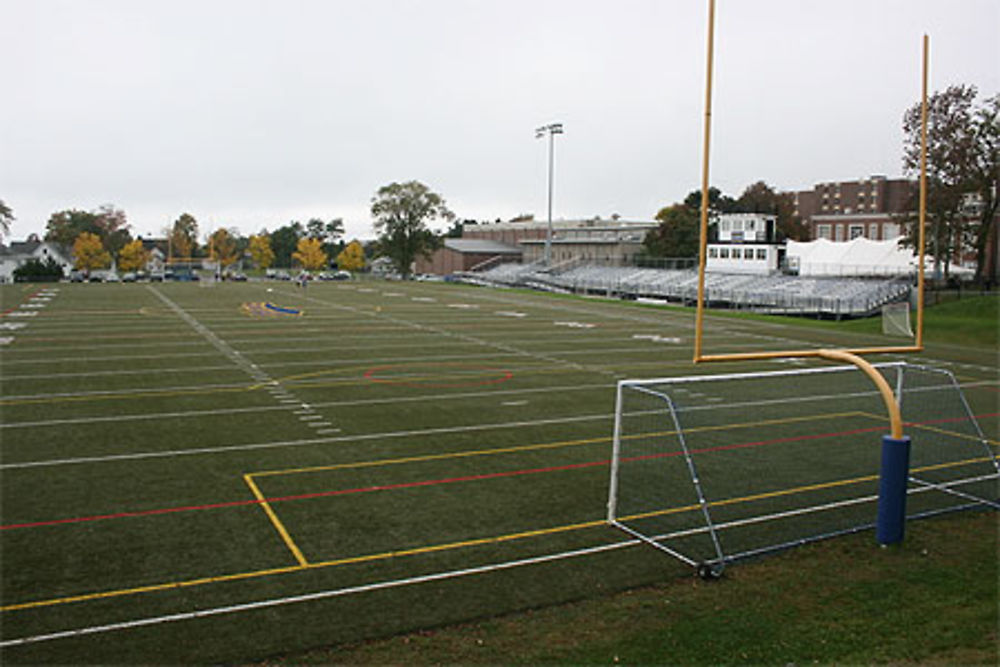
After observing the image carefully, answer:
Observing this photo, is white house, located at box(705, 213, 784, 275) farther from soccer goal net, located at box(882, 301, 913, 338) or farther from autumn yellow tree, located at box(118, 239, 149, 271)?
autumn yellow tree, located at box(118, 239, 149, 271)

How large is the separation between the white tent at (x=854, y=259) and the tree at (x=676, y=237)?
9803 millimetres

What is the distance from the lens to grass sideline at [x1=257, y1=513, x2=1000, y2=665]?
6.18 m

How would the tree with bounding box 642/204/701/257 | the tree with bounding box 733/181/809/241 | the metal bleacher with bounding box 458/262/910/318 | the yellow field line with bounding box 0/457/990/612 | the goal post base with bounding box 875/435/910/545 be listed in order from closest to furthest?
the yellow field line with bounding box 0/457/990/612, the goal post base with bounding box 875/435/910/545, the metal bleacher with bounding box 458/262/910/318, the tree with bounding box 642/204/701/257, the tree with bounding box 733/181/809/241

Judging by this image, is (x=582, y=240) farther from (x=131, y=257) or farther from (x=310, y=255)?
(x=131, y=257)

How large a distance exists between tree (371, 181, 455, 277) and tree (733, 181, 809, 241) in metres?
32.7

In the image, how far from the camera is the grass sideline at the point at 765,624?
20.3ft

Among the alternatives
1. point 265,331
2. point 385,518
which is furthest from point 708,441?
point 265,331

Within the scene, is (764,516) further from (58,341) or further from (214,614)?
(58,341)

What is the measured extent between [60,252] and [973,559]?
Answer: 12914 centimetres

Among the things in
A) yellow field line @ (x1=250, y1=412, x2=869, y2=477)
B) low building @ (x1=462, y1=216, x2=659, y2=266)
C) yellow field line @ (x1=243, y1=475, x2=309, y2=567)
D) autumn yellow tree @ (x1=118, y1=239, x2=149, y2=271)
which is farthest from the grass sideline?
autumn yellow tree @ (x1=118, y1=239, x2=149, y2=271)

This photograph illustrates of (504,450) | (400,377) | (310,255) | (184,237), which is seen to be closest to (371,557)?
(504,450)

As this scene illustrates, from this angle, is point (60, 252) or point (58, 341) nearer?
point (58, 341)

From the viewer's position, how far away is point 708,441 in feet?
42.1

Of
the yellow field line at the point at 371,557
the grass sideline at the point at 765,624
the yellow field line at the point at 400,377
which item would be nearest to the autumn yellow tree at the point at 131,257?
the yellow field line at the point at 400,377
